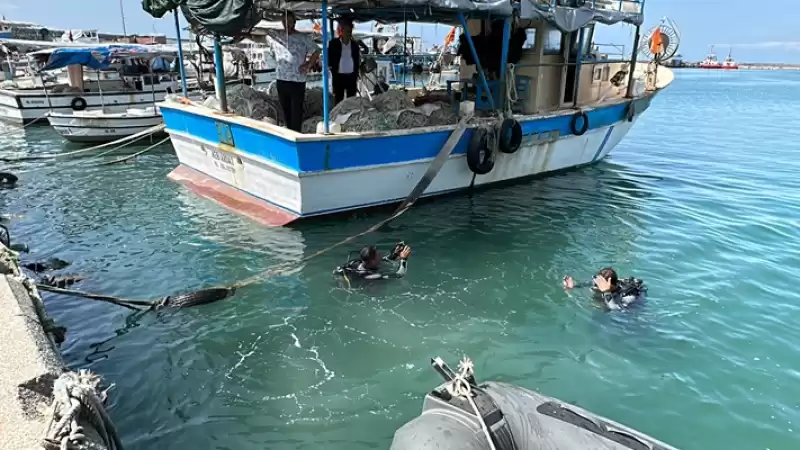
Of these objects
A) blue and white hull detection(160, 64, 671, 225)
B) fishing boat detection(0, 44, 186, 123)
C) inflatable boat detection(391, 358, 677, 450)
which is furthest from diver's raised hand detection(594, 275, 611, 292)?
fishing boat detection(0, 44, 186, 123)

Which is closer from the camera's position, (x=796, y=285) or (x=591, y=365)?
(x=591, y=365)

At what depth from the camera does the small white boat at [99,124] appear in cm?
1518

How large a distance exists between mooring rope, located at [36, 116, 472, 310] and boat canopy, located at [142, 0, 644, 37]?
1838mm

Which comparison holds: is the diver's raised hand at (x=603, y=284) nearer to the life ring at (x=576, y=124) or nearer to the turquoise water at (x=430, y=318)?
the turquoise water at (x=430, y=318)

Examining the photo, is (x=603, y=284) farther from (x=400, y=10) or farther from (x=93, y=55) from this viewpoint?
(x=93, y=55)

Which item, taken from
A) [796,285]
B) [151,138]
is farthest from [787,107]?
[151,138]

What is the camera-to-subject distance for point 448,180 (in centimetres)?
962

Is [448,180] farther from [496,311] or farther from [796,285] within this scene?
[796,285]

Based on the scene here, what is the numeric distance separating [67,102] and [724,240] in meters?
19.6

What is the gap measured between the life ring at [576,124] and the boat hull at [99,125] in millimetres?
11349

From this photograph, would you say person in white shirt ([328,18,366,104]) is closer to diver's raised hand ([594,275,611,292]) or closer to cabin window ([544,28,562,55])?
cabin window ([544,28,562,55])

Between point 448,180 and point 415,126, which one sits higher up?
point 415,126

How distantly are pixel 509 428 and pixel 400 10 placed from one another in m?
7.64

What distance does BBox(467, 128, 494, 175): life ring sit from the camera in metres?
9.23
